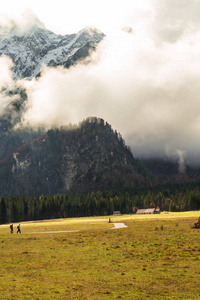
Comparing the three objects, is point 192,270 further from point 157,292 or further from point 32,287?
point 32,287

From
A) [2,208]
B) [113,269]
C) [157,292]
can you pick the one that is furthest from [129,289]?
[2,208]

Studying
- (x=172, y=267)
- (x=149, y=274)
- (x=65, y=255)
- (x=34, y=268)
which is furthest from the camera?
(x=65, y=255)

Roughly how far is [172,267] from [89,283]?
345 inches

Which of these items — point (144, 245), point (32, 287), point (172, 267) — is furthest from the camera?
point (144, 245)

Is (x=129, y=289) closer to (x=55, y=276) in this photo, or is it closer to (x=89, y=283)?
(x=89, y=283)

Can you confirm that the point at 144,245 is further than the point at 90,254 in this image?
Yes

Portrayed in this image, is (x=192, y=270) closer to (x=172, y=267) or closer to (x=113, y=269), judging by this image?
(x=172, y=267)

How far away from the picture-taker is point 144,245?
131 feet

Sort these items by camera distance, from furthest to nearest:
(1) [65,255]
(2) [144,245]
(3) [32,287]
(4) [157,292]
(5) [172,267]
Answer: (2) [144,245]
(1) [65,255]
(5) [172,267]
(3) [32,287]
(4) [157,292]

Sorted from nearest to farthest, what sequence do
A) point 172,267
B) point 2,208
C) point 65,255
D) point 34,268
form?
point 172,267 < point 34,268 < point 65,255 < point 2,208

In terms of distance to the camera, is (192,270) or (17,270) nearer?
(192,270)

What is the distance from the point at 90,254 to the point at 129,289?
51.7 feet

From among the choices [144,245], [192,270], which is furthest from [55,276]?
[144,245]

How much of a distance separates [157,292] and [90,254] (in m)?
17.1
